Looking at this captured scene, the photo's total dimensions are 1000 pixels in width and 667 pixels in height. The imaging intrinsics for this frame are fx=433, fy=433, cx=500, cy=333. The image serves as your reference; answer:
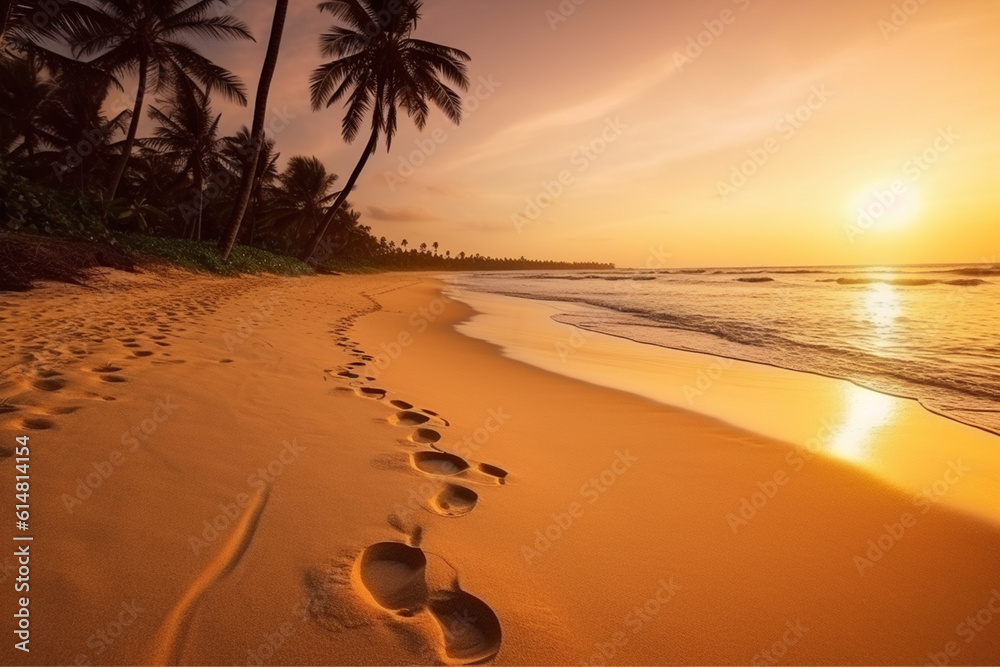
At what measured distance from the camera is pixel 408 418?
2.74m

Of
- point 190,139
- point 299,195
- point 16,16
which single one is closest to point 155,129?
point 190,139

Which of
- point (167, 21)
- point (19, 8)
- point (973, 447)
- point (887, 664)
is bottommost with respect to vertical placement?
point (887, 664)

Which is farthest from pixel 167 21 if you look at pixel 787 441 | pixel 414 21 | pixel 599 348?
pixel 787 441

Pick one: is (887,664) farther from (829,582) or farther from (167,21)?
(167,21)

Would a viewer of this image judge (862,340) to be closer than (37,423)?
No

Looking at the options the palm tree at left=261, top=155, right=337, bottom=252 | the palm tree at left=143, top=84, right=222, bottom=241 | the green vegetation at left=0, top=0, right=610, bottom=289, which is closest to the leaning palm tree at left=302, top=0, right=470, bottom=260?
the green vegetation at left=0, top=0, right=610, bottom=289

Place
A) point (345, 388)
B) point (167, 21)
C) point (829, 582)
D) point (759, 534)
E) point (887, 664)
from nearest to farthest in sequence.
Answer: point (887, 664) → point (829, 582) → point (759, 534) → point (345, 388) → point (167, 21)

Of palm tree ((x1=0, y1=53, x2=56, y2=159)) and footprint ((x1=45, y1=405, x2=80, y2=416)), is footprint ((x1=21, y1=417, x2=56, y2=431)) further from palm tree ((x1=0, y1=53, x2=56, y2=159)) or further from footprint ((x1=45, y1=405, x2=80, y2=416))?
palm tree ((x1=0, y1=53, x2=56, y2=159))

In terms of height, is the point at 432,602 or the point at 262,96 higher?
the point at 262,96

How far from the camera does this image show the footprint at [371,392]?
3086 mm

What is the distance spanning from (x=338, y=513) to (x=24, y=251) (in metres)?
8.39

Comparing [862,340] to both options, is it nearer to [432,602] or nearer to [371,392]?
[371,392]

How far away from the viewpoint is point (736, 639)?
1.26 m

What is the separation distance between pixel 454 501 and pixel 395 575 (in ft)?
1.61
